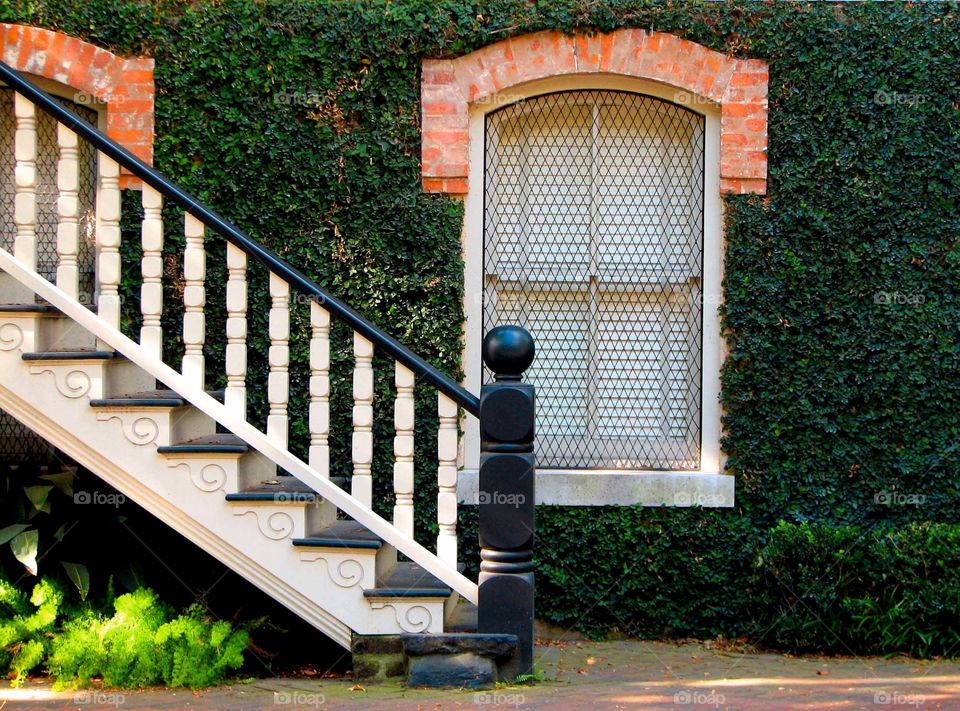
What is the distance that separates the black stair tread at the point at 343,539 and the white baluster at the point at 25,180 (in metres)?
1.86

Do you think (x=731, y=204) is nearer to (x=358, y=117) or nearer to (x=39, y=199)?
(x=358, y=117)

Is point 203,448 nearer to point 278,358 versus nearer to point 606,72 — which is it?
point 278,358

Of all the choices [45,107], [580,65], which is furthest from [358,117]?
[45,107]

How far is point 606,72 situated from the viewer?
652 centimetres

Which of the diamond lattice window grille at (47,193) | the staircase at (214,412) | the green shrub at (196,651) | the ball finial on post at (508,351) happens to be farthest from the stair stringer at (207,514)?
the diamond lattice window grille at (47,193)

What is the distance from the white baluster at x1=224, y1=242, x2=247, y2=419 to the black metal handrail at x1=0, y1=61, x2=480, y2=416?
8 cm

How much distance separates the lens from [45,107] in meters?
5.15

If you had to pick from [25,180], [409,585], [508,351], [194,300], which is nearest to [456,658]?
[409,585]

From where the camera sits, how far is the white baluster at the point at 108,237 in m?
5.24

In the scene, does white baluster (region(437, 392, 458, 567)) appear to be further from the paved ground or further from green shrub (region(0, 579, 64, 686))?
green shrub (region(0, 579, 64, 686))

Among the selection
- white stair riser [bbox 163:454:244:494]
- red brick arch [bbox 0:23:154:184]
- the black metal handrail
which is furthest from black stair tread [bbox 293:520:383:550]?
red brick arch [bbox 0:23:154:184]

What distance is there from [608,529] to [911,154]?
9.32 feet

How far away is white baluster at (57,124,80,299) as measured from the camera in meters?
5.23

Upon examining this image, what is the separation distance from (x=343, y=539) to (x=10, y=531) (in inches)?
77.4
